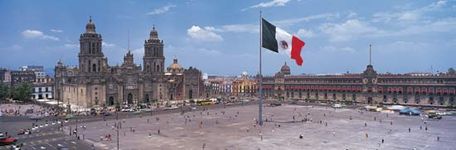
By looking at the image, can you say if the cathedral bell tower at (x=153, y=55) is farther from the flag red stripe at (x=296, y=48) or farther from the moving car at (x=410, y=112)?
the flag red stripe at (x=296, y=48)

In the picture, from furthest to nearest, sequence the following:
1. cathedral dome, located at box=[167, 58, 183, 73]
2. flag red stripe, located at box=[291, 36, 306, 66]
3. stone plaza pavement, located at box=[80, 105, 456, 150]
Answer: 1. cathedral dome, located at box=[167, 58, 183, 73]
2. stone plaza pavement, located at box=[80, 105, 456, 150]
3. flag red stripe, located at box=[291, 36, 306, 66]

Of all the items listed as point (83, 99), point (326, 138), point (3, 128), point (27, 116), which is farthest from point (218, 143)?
point (83, 99)

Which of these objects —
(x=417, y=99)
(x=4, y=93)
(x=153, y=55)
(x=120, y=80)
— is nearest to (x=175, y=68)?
(x=153, y=55)

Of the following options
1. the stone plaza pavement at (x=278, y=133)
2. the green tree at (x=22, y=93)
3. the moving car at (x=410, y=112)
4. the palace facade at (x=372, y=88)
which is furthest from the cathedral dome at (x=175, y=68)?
the moving car at (x=410, y=112)

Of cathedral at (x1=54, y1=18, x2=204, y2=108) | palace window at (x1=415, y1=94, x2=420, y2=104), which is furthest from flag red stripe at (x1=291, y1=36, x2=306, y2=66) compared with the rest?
palace window at (x1=415, y1=94, x2=420, y2=104)

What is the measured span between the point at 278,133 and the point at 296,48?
34.5m

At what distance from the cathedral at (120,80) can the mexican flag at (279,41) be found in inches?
3288

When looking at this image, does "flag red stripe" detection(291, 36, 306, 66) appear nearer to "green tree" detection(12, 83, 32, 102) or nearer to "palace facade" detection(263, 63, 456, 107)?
"palace facade" detection(263, 63, 456, 107)

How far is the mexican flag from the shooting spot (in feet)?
107

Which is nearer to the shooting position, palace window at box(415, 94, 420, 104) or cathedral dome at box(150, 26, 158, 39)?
palace window at box(415, 94, 420, 104)

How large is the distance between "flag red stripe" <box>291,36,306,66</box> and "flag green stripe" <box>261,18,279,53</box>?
4.50ft

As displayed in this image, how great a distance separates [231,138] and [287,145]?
30.4ft

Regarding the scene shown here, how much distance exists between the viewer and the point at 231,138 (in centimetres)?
6112

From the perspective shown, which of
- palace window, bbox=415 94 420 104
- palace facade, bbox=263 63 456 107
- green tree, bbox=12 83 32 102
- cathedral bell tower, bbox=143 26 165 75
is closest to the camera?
palace facade, bbox=263 63 456 107
